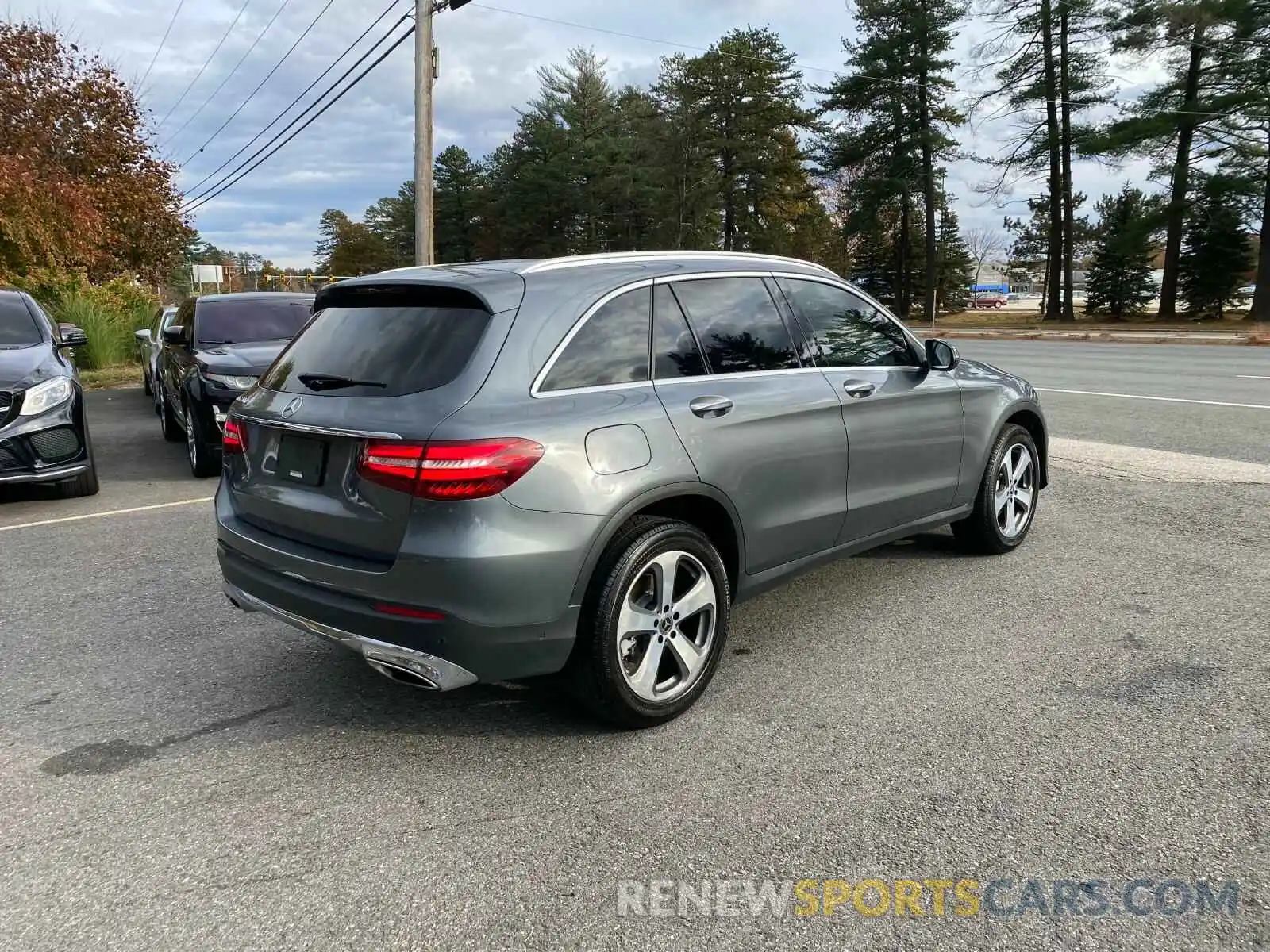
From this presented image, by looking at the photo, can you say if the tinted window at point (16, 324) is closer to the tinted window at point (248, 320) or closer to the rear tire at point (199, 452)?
the rear tire at point (199, 452)

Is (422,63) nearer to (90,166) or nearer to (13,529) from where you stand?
(13,529)

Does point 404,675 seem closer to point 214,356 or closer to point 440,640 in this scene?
point 440,640

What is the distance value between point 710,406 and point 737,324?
533 millimetres

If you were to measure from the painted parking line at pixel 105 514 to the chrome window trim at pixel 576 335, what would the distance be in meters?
4.53

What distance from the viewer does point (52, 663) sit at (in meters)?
4.14

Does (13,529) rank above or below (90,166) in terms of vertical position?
below

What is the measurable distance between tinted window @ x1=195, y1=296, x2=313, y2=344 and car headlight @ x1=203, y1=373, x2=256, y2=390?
3.70 feet

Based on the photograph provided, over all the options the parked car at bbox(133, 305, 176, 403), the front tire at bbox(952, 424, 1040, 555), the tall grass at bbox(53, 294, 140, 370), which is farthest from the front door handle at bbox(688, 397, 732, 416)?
the tall grass at bbox(53, 294, 140, 370)

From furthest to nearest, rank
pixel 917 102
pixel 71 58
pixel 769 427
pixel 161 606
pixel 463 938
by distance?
pixel 917 102 < pixel 71 58 < pixel 161 606 < pixel 769 427 < pixel 463 938

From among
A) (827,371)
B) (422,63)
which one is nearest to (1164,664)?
(827,371)

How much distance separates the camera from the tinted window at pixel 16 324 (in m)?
7.73

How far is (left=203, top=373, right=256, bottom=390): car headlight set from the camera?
7973 millimetres

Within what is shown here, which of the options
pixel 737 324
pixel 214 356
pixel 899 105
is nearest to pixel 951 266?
pixel 899 105

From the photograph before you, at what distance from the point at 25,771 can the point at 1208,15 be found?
39425mm
